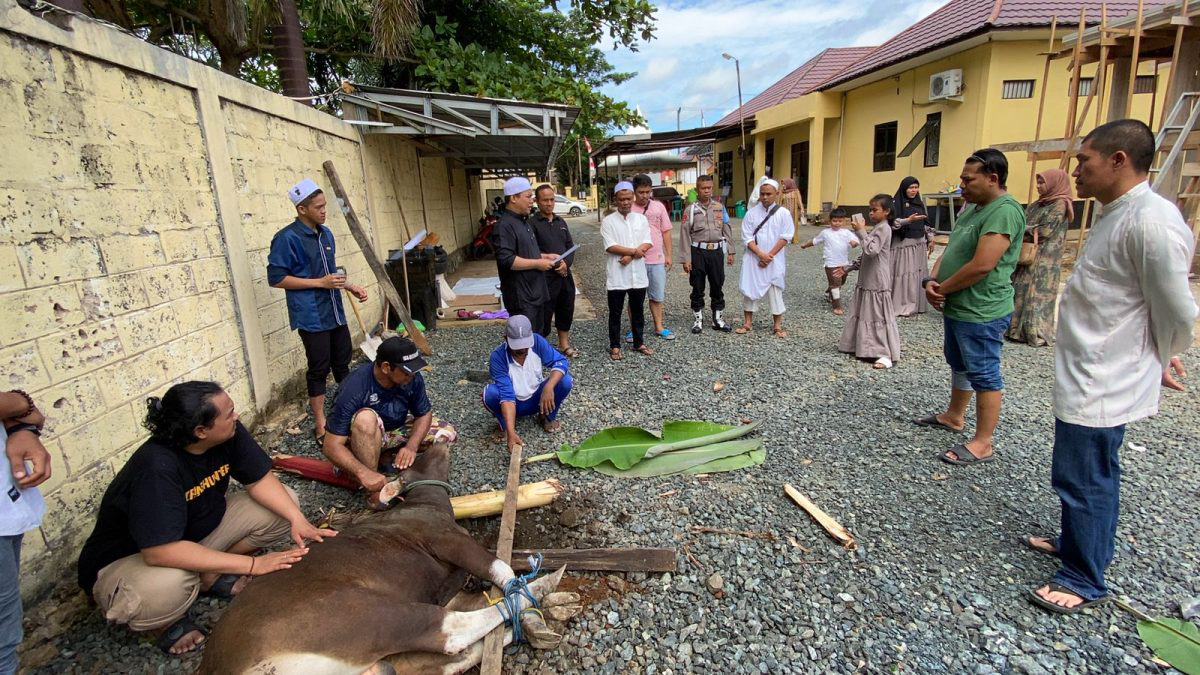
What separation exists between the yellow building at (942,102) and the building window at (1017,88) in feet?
0.07

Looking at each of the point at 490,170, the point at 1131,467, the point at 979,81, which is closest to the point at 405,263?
the point at 1131,467

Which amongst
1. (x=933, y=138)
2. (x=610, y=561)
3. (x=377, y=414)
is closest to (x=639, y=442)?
(x=610, y=561)

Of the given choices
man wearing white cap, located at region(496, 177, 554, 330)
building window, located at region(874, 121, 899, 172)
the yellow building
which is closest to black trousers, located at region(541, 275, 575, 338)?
man wearing white cap, located at region(496, 177, 554, 330)

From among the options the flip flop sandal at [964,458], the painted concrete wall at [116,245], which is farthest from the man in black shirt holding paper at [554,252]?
the flip flop sandal at [964,458]

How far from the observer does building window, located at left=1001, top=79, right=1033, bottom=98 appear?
11.8m

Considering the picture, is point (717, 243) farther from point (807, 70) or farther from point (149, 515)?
point (807, 70)

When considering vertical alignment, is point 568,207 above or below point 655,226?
above

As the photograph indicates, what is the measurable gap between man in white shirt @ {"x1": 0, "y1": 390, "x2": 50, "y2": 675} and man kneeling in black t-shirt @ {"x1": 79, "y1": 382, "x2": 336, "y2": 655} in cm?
27

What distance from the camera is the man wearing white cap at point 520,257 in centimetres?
509

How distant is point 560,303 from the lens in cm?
586

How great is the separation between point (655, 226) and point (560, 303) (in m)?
1.48

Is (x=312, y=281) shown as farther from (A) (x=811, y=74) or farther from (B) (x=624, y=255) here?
(A) (x=811, y=74)

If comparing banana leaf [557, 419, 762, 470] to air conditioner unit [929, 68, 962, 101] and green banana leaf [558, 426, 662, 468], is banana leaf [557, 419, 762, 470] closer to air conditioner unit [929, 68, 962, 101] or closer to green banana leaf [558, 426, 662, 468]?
green banana leaf [558, 426, 662, 468]

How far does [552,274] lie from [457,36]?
23.4 feet
